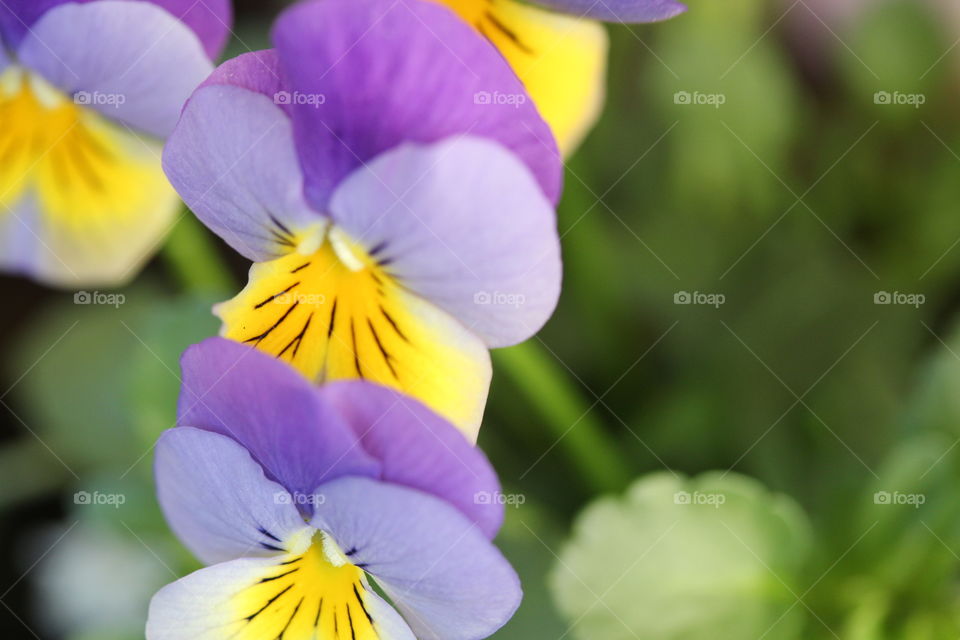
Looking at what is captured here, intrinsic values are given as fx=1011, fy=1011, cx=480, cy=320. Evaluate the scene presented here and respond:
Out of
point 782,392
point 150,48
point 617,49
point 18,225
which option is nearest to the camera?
point 150,48

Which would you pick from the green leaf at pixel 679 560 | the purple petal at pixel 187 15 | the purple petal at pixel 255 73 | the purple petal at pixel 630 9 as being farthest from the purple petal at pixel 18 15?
the green leaf at pixel 679 560

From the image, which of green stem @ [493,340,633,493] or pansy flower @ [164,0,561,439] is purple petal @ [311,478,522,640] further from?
green stem @ [493,340,633,493]

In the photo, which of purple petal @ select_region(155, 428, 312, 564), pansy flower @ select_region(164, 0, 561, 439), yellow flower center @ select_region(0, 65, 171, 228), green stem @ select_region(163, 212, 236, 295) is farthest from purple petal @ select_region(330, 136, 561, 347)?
green stem @ select_region(163, 212, 236, 295)

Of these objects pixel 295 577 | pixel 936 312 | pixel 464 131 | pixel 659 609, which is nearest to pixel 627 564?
pixel 659 609

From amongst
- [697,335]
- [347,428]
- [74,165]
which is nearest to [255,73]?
[347,428]

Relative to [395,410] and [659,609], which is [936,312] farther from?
[395,410]
